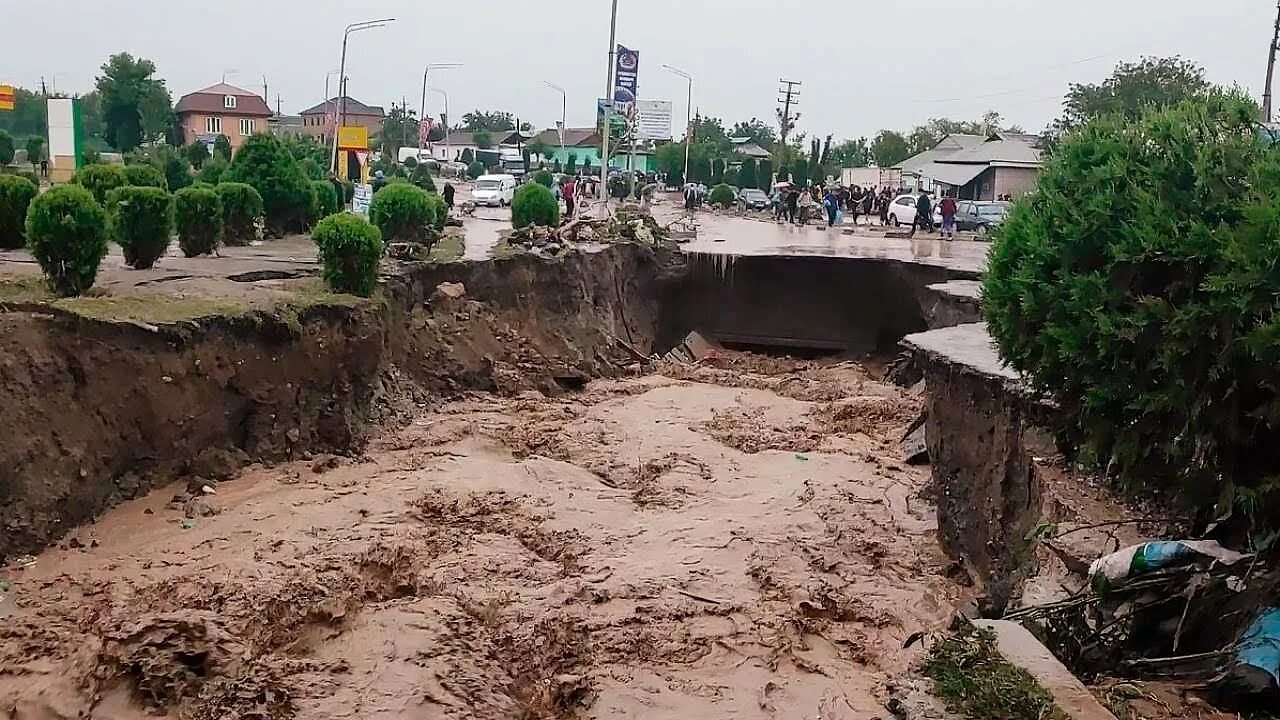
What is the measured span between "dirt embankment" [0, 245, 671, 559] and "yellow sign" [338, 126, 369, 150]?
11.3 meters

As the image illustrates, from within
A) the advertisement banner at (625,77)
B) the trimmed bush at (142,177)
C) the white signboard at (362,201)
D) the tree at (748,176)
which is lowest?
the white signboard at (362,201)

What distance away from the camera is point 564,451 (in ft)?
40.9

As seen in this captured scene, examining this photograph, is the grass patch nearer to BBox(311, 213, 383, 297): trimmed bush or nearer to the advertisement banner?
BBox(311, 213, 383, 297): trimmed bush

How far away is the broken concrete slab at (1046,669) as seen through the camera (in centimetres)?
383

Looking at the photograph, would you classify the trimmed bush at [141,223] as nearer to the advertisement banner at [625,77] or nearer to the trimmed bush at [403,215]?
the trimmed bush at [403,215]

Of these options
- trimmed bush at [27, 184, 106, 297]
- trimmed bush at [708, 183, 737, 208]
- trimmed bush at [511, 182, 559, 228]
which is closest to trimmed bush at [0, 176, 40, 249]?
trimmed bush at [27, 184, 106, 297]

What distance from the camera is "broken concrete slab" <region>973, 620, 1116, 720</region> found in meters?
3.83

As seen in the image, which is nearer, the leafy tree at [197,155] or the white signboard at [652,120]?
the white signboard at [652,120]

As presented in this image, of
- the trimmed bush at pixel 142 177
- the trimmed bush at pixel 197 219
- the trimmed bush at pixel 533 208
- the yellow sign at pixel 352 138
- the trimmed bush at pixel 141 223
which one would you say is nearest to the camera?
the trimmed bush at pixel 141 223

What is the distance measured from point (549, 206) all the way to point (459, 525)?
12.4 metres

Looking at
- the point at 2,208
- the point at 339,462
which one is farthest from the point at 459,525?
the point at 2,208

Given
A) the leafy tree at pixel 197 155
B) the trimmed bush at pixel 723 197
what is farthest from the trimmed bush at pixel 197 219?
the trimmed bush at pixel 723 197

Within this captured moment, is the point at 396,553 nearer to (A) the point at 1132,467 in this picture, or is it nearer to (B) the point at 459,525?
(B) the point at 459,525

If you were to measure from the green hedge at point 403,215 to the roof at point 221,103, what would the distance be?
61.4 meters
